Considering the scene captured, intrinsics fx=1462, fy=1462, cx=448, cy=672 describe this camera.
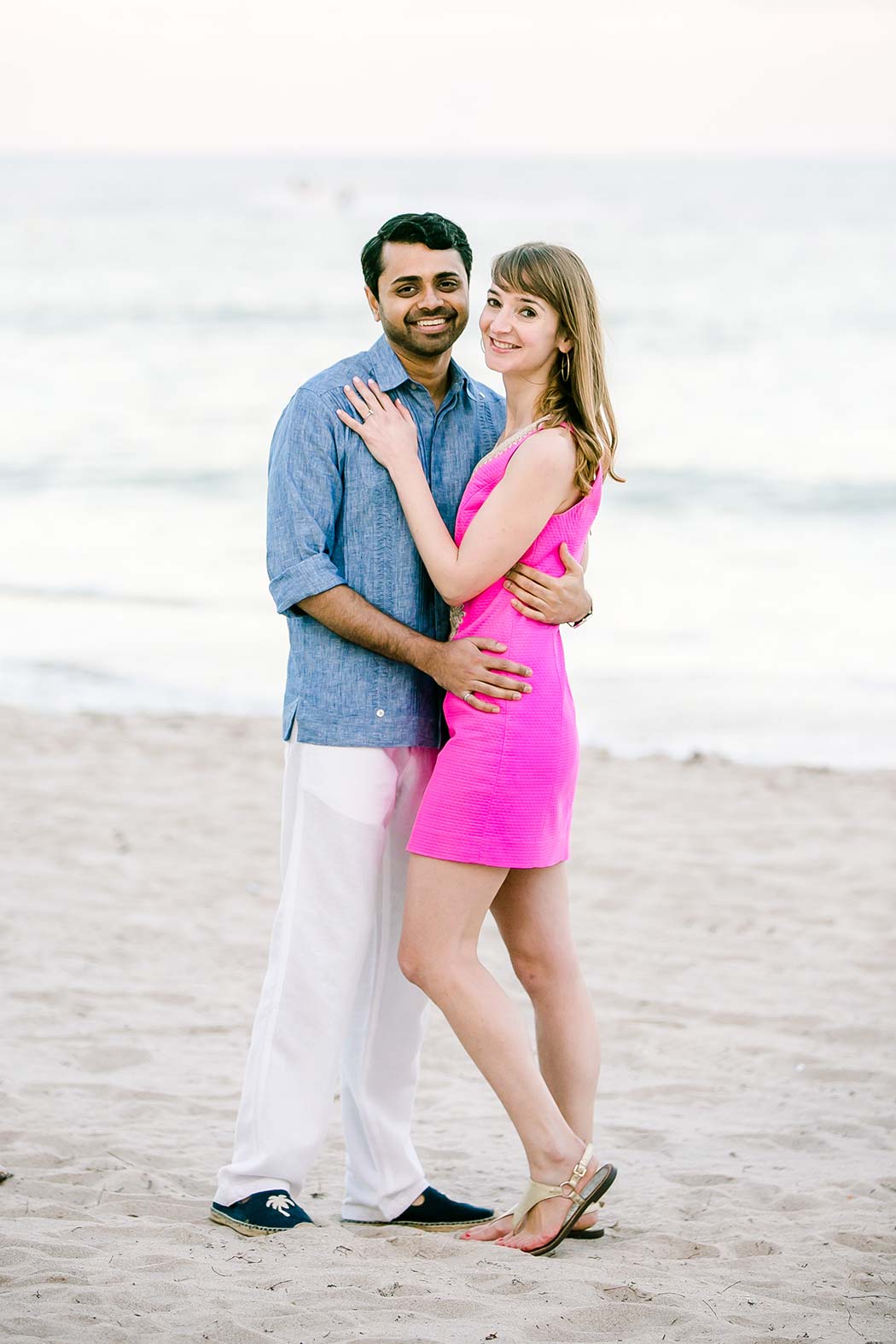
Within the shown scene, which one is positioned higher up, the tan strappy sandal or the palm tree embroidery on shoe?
the tan strappy sandal

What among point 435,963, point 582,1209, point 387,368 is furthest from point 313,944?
point 387,368

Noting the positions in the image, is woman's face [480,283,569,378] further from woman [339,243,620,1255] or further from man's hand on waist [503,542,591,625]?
man's hand on waist [503,542,591,625]

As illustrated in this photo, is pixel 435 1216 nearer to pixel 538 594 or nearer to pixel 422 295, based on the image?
pixel 538 594

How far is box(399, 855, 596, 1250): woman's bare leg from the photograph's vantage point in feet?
10.4

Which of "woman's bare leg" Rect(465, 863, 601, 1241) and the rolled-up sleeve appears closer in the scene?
the rolled-up sleeve

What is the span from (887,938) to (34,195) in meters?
80.2

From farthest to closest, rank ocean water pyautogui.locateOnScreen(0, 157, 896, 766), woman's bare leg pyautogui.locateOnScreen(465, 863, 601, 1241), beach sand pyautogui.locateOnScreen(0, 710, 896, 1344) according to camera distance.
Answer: ocean water pyautogui.locateOnScreen(0, 157, 896, 766) → woman's bare leg pyautogui.locateOnScreen(465, 863, 601, 1241) → beach sand pyautogui.locateOnScreen(0, 710, 896, 1344)

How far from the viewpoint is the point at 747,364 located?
2681 cm

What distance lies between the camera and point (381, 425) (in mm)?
3258

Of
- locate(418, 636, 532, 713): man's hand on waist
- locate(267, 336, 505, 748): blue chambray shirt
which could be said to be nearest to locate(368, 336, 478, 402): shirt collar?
locate(267, 336, 505, 748): blue chambray shirt

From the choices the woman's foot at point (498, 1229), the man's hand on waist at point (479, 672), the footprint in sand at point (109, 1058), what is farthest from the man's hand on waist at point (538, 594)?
the footprint in sand at point (109, 1058)

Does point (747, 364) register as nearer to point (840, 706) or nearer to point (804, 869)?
point (840, 706)

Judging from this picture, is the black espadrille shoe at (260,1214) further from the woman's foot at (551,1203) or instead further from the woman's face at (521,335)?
the woman's face at (521,335)

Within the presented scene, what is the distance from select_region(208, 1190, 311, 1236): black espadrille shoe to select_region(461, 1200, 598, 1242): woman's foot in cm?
40
